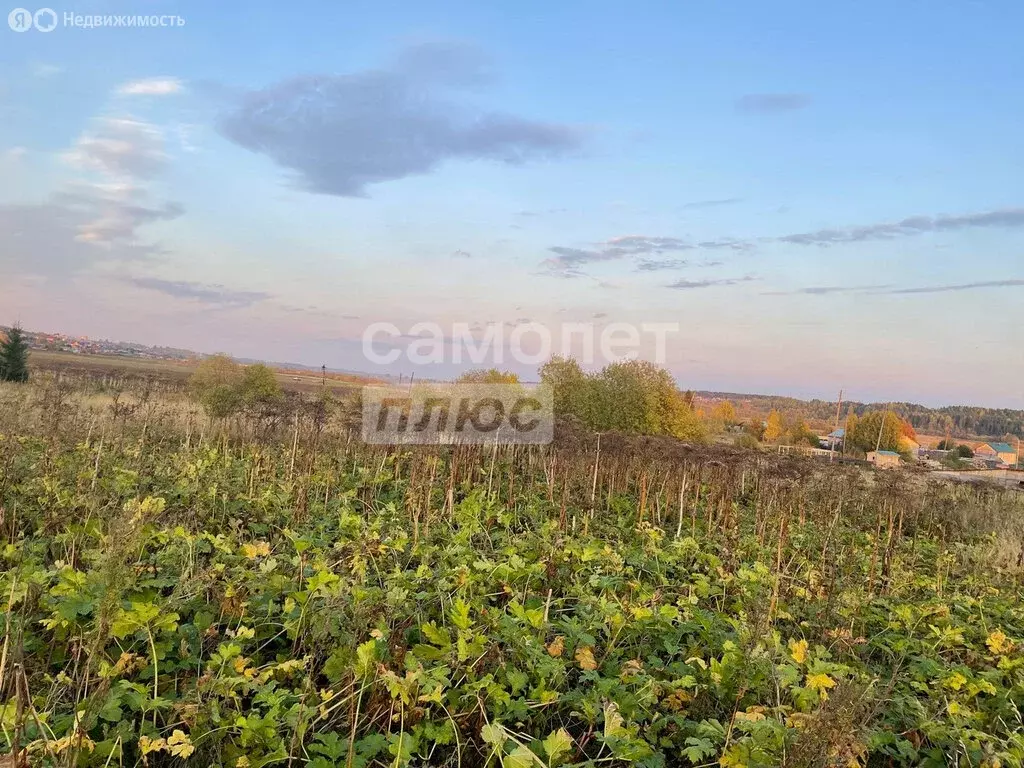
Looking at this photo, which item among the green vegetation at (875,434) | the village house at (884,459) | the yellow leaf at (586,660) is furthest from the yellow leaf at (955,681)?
the green vegetation at (875,434)

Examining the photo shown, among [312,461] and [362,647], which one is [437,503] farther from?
[362,647]

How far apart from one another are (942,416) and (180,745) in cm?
11098

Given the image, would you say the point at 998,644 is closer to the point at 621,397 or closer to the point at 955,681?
the point at 955,681

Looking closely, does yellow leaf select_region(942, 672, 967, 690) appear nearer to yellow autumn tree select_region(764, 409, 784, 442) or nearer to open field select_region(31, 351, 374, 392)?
open field select_region(31, 351, 374, 392)

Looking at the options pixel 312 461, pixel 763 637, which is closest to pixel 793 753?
pixel 763 637

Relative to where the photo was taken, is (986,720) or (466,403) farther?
(466,403)

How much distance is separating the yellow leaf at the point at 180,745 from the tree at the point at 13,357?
2123 cm

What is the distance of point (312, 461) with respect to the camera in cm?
698

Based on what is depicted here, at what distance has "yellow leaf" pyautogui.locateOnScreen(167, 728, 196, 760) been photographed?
1.79m

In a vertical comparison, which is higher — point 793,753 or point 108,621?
point 108,621

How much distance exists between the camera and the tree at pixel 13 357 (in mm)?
18484

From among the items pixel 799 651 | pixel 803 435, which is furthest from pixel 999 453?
pixel 799 651

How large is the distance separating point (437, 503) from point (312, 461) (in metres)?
1.79

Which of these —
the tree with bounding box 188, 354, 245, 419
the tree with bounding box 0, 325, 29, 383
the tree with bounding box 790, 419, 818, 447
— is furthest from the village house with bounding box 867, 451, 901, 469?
the tree with bounding box 0, 325, 29, 383
